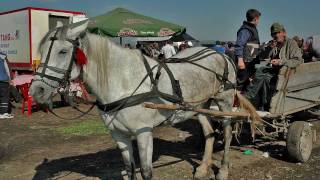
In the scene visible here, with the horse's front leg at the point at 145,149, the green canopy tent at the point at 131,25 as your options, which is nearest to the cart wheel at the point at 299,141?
the horse's front leg at the point at 145,149

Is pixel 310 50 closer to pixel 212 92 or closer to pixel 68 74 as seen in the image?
pixel 212 92

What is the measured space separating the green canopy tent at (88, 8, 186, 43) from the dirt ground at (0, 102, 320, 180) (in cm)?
653

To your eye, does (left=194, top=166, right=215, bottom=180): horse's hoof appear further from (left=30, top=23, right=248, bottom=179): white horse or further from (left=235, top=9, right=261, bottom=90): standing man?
(left=235, top=9, right=261, bottom=90): standing man

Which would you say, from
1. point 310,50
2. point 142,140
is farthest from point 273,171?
point 310,50

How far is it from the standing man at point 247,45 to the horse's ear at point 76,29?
309 cm

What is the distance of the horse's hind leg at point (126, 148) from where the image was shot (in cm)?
495

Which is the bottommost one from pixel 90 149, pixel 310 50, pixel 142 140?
pixel 90 149

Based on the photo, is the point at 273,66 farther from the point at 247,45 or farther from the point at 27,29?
the point at 27,29

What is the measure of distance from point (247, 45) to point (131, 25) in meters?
10.1

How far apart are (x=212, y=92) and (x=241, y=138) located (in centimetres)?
304

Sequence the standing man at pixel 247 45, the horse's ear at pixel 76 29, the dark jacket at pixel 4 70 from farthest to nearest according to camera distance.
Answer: the dark jacket at pixel 4 70 → the standing man at pixel 247 45 → the horse's ear at pixel 76 29

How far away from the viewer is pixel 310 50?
10594mm

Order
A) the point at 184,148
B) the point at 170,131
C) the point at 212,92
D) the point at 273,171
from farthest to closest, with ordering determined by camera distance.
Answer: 1. the point at 170,131
2. the point at 184,148
3. the point at 273,171
4. the point at 212,92

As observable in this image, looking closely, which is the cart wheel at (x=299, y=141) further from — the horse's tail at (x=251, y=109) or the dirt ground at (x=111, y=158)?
the horse's tail at (x=251, y=109)
